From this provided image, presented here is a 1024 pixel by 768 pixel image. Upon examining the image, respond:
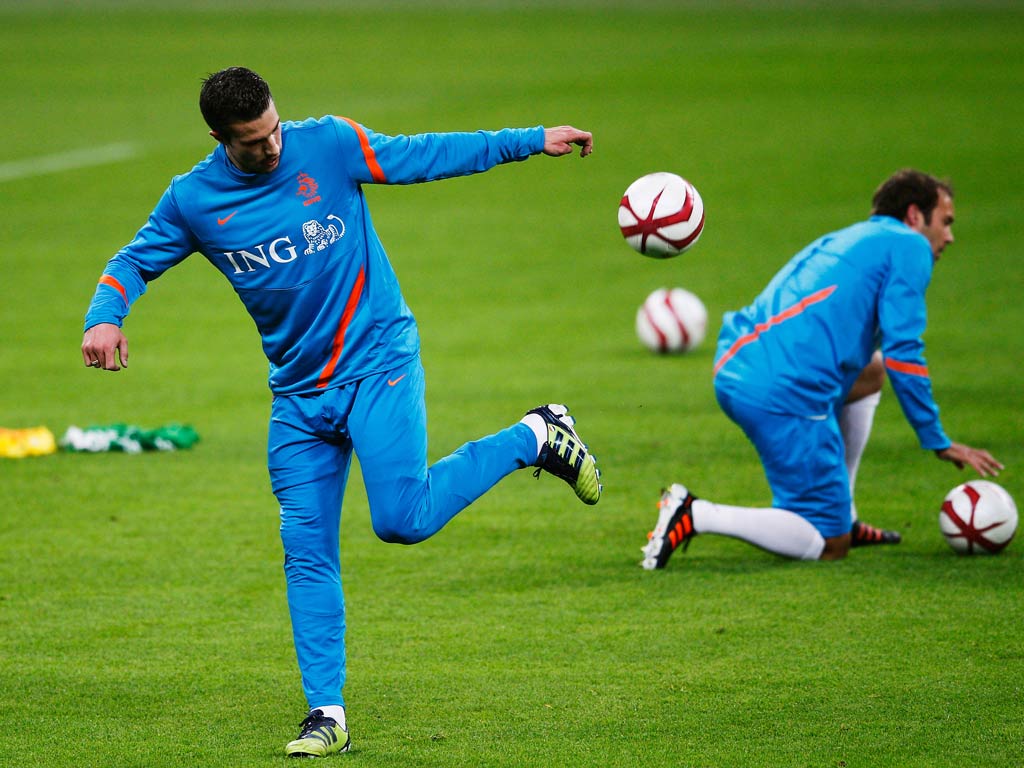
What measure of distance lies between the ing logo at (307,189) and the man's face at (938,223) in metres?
3.45

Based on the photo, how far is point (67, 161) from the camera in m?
24.1

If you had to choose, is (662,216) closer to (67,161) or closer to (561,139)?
(561,139)

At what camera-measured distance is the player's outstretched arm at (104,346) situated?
202 inches

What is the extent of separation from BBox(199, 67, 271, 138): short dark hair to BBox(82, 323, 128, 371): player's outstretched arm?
0.79 metres

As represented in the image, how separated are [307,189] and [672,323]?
7312 millimetres

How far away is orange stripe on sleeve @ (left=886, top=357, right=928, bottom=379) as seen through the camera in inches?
274

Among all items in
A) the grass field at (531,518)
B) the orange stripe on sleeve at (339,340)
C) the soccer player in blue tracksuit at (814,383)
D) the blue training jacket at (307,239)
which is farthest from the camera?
the soccer player in blue tracksuit at (814,383)

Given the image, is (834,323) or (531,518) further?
(531,518)

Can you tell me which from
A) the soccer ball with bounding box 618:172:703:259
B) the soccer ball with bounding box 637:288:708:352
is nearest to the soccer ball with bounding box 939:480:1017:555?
the soccer ball with bounding box 618:172:703:259

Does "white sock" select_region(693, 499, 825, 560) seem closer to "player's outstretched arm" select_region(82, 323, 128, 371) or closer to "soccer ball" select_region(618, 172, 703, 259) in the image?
"soccer ball" select_region(618, 172, 703, 259)

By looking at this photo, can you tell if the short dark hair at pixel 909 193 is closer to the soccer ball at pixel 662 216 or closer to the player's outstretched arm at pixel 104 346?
the soccer ball at pixel 662 216

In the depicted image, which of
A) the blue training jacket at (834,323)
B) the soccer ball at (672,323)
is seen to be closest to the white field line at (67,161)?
the soccer ball at (672,323)

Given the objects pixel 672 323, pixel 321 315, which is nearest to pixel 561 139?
pixel 321 315

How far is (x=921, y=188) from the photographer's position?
743cm
